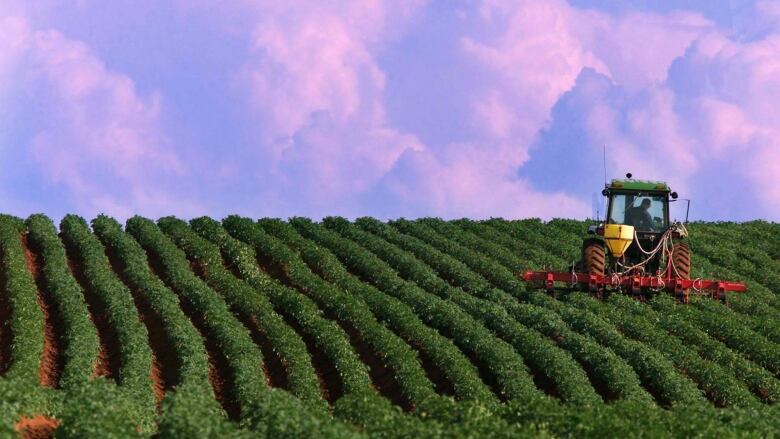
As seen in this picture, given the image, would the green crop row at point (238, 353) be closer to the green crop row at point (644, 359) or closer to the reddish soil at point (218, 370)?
the reddish soil at point (218, 370)

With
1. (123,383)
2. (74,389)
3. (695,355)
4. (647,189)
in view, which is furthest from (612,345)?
(74,389)

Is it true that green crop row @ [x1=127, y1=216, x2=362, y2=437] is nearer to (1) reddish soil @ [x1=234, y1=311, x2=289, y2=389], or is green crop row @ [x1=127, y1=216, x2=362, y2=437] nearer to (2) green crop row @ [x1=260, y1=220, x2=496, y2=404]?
(1) reddish soil @ [x1=234, y1=311, x2=289, y2=389]

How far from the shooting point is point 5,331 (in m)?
31.0

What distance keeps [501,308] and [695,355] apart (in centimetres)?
490

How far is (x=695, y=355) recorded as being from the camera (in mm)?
28000

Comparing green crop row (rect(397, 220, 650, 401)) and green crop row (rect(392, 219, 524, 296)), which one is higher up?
green crop row (rect(392, 219, 524, 296))

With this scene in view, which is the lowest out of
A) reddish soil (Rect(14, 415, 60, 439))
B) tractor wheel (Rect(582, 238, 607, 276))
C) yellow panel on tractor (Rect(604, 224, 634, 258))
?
reddish soil (Rect(14, 415, 60, 439))

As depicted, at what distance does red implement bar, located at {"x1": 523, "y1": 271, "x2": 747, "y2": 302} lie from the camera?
32844 millimetres

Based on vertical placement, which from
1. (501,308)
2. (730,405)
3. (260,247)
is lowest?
(730,405)

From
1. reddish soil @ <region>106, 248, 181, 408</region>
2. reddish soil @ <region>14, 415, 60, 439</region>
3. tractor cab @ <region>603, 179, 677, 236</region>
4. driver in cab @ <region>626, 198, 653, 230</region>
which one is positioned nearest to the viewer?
reddish soil @ <region>14, 415, 60, 439</region>

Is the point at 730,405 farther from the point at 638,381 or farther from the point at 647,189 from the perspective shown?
the point at 647,189

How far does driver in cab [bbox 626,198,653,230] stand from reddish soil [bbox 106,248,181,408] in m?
11.5

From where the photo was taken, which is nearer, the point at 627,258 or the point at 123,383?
the point at 123,383

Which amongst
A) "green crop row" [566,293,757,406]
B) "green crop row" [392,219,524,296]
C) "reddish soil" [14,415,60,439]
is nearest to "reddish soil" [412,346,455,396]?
"green crop row" [566,293,757,406]
